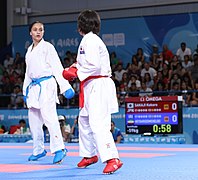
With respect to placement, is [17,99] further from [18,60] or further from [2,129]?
[18,60]

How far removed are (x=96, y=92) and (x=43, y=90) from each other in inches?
55.5

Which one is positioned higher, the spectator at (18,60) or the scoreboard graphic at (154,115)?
the spectator at (18,60)

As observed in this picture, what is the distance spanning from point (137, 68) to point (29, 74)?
8.37 m

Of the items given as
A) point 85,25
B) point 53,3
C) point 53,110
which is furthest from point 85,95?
point 53,3

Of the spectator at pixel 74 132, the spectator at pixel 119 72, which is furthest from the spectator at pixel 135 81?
the spectator at pixel 74 132

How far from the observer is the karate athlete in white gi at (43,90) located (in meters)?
6.72

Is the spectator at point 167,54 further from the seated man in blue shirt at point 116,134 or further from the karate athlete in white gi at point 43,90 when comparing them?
the karate athlete in white gi at point 43,90

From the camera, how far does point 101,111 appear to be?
5500 millimetres

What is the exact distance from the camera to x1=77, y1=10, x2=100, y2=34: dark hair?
568cm

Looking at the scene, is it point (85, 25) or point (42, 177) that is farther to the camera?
point (85, 25)

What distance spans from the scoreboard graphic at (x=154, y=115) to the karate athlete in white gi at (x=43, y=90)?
206 inches

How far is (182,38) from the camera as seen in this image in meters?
15.8

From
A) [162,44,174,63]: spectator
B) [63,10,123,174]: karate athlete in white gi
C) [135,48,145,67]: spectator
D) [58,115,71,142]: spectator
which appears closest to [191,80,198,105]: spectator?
[162,44,174,63]: spectator

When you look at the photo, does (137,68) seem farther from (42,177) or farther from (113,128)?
(42,177)
